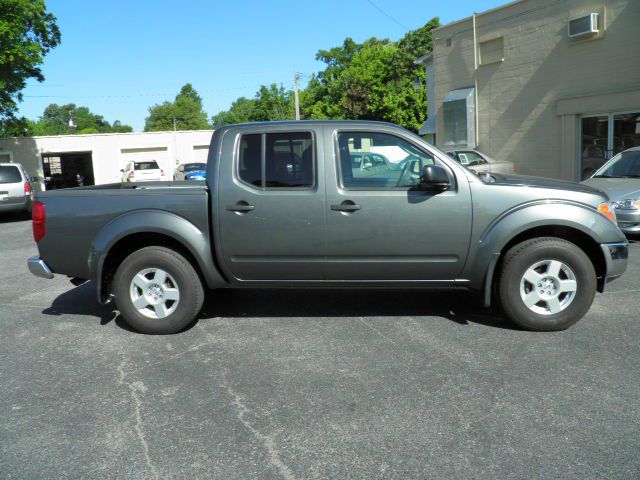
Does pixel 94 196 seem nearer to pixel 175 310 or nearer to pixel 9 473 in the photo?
pixel 175 310

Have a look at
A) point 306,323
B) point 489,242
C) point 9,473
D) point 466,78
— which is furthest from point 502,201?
point 466,78

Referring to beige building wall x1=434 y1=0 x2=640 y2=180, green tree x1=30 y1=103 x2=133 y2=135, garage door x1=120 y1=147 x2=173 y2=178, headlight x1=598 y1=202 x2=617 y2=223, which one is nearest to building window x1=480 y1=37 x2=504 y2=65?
beige building wall x1=434 y1=0 x2=640 y2=180

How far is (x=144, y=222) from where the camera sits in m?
5.12

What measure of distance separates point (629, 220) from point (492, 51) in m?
12.5

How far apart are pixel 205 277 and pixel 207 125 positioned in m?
115

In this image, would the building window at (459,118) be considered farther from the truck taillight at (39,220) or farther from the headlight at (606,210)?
the truck taillight at (39,220)

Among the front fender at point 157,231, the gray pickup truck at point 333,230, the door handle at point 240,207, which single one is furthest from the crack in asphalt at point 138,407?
the door handle at point 240,207

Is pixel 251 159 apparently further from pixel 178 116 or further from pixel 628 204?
pixel 178 116

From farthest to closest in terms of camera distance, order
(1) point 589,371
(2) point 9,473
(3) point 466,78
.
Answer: (3) point 466,78 < (1) point 589,371 < (2) point 9,473

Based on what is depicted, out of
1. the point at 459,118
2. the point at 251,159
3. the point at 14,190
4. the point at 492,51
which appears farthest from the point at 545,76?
the point at 14,190

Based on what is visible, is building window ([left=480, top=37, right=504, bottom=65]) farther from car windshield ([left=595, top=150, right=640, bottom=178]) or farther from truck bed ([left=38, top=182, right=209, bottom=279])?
truck bed ([left=38, top=182, right=209, bottom=279])

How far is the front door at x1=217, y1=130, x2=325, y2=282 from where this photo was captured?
5074 mm

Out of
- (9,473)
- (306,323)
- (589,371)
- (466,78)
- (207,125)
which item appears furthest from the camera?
(207,125)

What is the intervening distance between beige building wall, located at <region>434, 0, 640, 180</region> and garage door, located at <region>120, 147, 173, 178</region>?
2601cm
